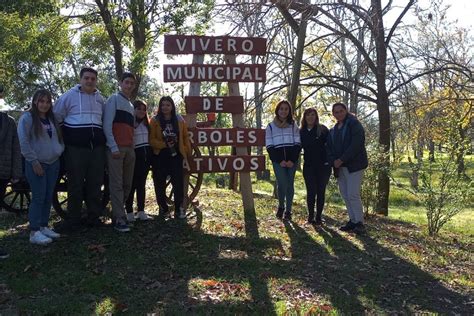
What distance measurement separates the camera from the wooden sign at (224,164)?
6926 mm

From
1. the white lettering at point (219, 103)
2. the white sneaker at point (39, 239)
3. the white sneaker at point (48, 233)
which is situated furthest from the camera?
the white lettering at point (219, 103)

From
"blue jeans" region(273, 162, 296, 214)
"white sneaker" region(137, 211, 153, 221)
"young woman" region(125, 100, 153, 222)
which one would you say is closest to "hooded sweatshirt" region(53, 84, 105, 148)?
"young woman" region(125, 100, 153, 222)

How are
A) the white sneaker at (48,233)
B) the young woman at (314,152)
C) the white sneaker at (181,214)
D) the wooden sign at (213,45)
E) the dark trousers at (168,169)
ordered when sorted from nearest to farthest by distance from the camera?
the white sneaker at (48,233) < the dark trousers at (168,169) < the young woman at (314,152) < the white sneaker at (181,214) < the wooden sign at (213,45)

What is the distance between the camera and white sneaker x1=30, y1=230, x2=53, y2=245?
5.17 meters

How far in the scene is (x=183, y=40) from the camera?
269 inches

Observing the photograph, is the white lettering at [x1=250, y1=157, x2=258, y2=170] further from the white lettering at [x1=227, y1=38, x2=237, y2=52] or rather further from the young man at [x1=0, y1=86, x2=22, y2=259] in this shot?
the young man at [x1=0, y1=86, x2=22, y2=259]

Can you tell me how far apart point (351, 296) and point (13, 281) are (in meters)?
3.17

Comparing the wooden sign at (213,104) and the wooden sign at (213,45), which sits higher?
the wooden sign at (213,45)

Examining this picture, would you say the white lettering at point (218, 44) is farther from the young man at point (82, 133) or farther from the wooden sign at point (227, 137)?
the young man at point (82, 133)

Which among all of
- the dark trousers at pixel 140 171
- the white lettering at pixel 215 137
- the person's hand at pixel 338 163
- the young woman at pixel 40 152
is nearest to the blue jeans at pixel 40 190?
the young woman at pixel 40 152

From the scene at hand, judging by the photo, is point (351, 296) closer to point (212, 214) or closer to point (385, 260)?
point (385, 260)

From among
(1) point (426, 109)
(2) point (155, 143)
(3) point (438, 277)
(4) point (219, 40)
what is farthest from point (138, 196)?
(1) point (426, 109)

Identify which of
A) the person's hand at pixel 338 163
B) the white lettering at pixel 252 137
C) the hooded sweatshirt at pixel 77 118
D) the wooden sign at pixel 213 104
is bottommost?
the person's hand at pixel 338 163

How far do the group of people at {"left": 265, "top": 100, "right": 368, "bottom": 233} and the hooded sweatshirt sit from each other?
8.28 ft
